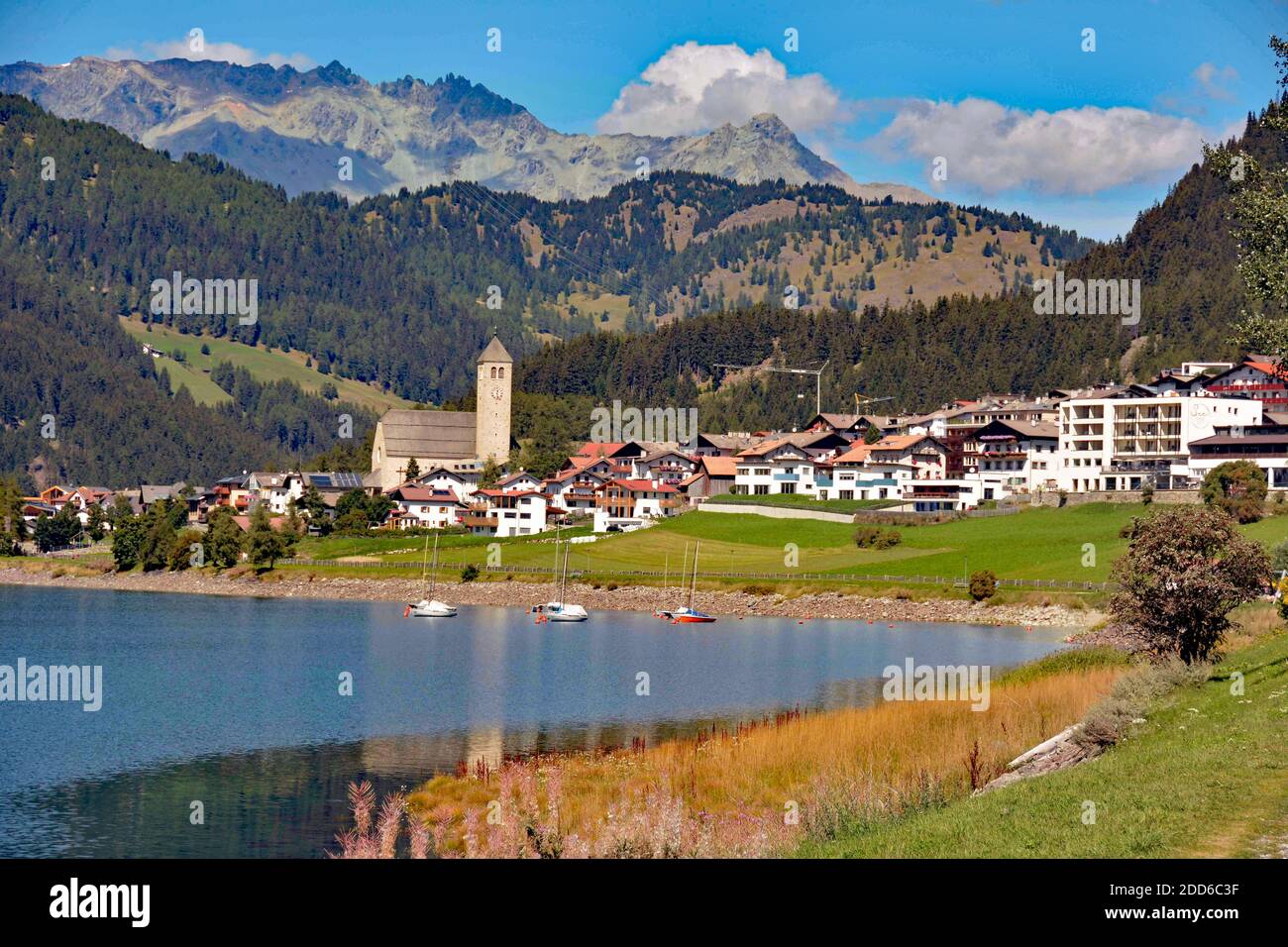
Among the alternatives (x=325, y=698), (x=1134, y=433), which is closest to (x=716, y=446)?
(x=1134, y=433)

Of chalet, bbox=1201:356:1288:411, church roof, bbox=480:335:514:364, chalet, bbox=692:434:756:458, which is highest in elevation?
church roof, bbox=480:335:514:364

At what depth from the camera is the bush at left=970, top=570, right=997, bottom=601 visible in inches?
3477

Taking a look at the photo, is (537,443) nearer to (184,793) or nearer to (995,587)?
(995,587)

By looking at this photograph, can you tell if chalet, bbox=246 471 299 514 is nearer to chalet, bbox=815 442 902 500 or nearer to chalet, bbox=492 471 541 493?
chalet, bbox=492 471 541 493

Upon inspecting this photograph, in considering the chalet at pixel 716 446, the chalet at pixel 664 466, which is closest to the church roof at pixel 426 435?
the chalet at pixel 716 446

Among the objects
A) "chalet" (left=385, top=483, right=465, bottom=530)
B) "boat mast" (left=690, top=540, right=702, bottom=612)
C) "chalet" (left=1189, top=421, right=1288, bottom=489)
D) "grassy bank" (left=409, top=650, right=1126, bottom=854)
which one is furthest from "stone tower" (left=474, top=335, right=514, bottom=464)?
"grassy bank" (left=409, top=650, right=1126, bottom=854)

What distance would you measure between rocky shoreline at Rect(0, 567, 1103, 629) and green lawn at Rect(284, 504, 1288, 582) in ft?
18.0

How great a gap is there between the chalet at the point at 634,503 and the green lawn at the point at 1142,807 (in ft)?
367

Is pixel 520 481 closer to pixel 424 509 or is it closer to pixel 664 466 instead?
pixel 424 509

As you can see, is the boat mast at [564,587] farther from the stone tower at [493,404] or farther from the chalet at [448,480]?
the stone tower at [493,404]

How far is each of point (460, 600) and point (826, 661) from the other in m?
43.0
